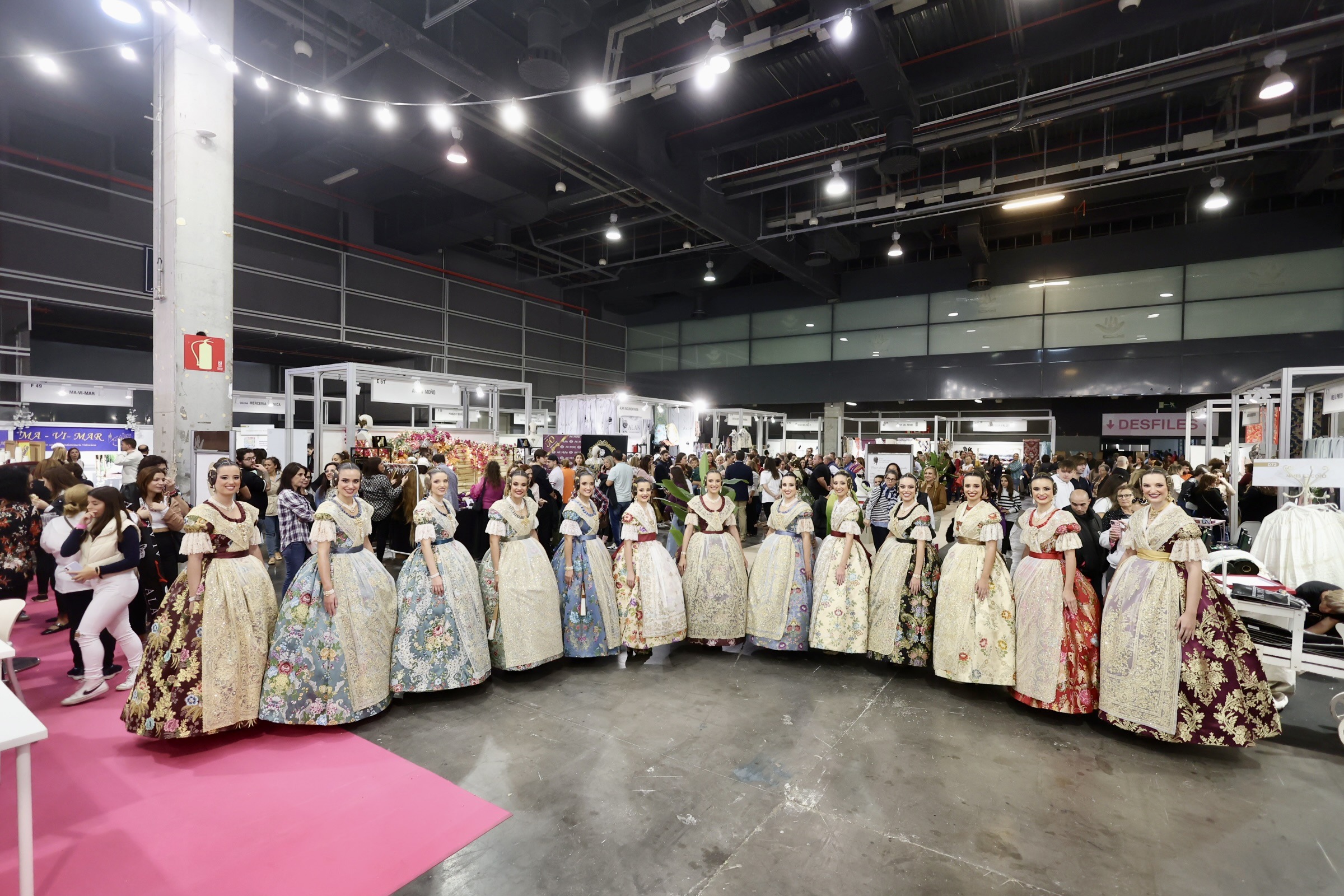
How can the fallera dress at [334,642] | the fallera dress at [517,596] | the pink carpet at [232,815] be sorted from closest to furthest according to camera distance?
the pink carpet at [232,815] → the fallera dress at [334,642] → the fallera dress at [517,596]

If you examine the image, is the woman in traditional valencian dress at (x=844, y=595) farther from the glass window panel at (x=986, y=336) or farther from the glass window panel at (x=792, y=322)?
the glass window panel at (x=792, y=322)

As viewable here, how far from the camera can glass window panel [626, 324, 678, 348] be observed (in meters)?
18.8

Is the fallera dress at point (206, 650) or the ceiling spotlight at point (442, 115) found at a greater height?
the ceiling spotlight at point (442, 115)

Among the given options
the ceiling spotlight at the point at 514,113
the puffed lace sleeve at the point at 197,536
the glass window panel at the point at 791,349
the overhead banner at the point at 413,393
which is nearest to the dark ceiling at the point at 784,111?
the ceiling spotlight at the point at 514,113

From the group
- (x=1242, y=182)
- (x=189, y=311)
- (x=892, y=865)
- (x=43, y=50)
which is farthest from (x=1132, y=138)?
(x=43, y=50)

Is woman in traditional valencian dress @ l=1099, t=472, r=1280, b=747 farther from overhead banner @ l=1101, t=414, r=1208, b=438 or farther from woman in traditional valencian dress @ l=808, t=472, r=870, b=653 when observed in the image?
overhead banner @ l=1101, t=414, r=1208, b=438

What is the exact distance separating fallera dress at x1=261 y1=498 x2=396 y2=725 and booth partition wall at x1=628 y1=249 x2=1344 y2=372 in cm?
1443

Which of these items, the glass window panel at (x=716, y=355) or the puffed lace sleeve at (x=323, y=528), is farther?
the glass window panel at (x=716, y=355)

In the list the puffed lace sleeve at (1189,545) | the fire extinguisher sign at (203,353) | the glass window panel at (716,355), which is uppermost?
the glass window panel at (716,355)

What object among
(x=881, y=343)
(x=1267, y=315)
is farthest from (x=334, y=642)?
(x=1267, y=315)

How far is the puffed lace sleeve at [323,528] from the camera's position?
11.1 feet

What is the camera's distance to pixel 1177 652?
3.19 metres

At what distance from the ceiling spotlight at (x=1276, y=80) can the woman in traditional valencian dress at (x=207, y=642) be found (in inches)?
366

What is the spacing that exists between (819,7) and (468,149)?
229 inches
